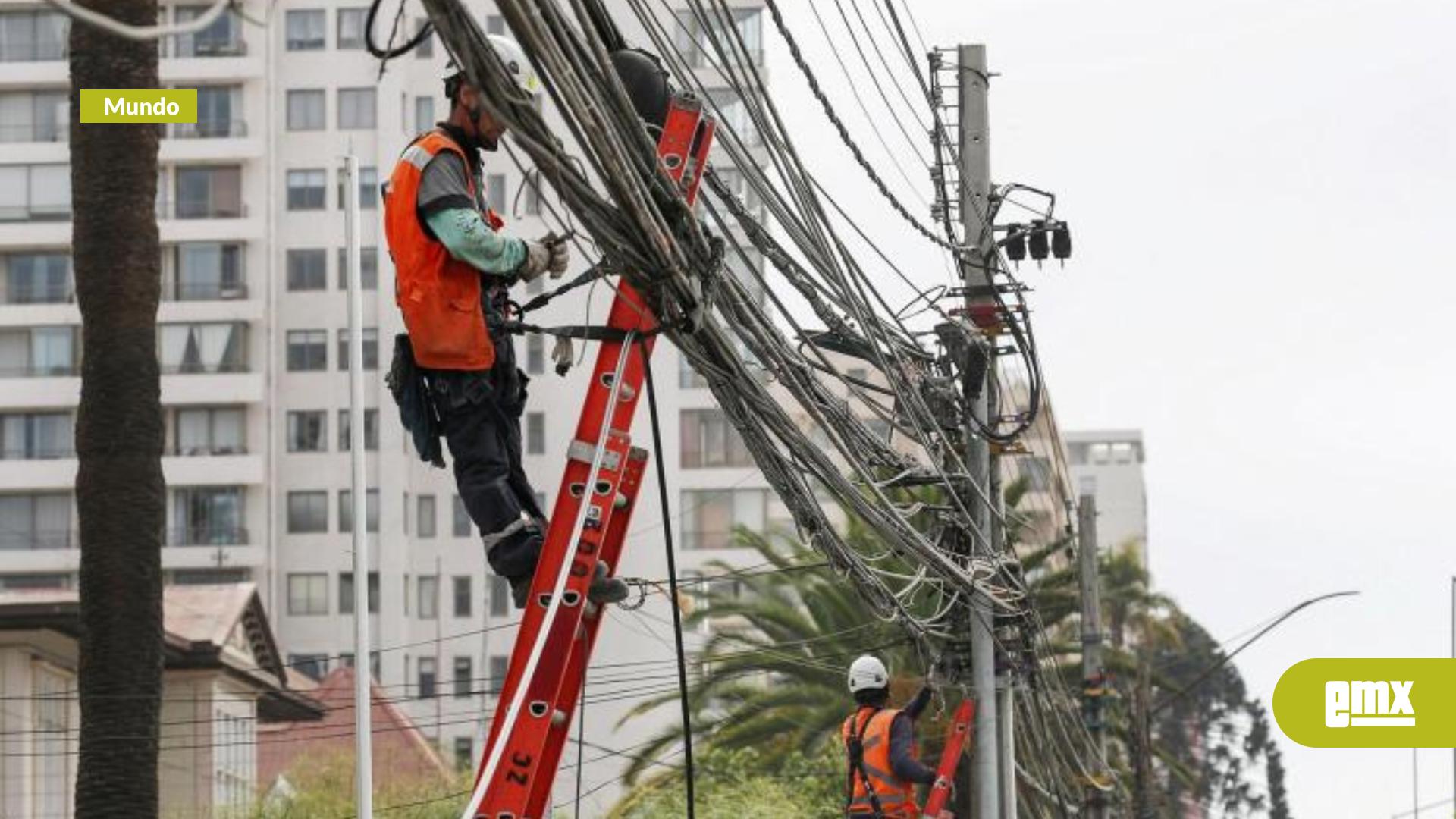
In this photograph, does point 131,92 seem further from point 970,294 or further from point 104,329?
point 970,294

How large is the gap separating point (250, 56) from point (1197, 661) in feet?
151

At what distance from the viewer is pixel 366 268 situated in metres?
96.8

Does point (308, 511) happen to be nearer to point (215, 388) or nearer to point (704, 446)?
point (215, 388)

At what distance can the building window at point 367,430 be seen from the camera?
97.8m

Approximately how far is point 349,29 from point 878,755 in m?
83.0

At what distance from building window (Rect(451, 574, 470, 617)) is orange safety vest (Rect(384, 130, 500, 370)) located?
294 ft

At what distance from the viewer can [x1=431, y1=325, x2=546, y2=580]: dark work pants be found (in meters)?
10.1

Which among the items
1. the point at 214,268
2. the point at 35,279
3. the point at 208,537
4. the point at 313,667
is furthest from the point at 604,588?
the point at 35,279

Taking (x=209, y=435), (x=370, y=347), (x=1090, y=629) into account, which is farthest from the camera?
(x=209, y=435)

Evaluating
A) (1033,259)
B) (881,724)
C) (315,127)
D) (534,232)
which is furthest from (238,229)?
(881,724)

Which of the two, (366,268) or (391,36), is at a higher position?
(366,268)

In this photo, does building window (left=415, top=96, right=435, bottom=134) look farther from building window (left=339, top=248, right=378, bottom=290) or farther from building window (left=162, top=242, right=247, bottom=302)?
building window (left=162, top=242, right=247, bottom=302)

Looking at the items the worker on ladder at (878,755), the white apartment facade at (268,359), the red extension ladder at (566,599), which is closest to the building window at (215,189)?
the white apartment facade at (268,359)

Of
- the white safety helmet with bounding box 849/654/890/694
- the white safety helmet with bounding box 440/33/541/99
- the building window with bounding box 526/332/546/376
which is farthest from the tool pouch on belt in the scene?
the building window with bounding box 526/332/546/376
